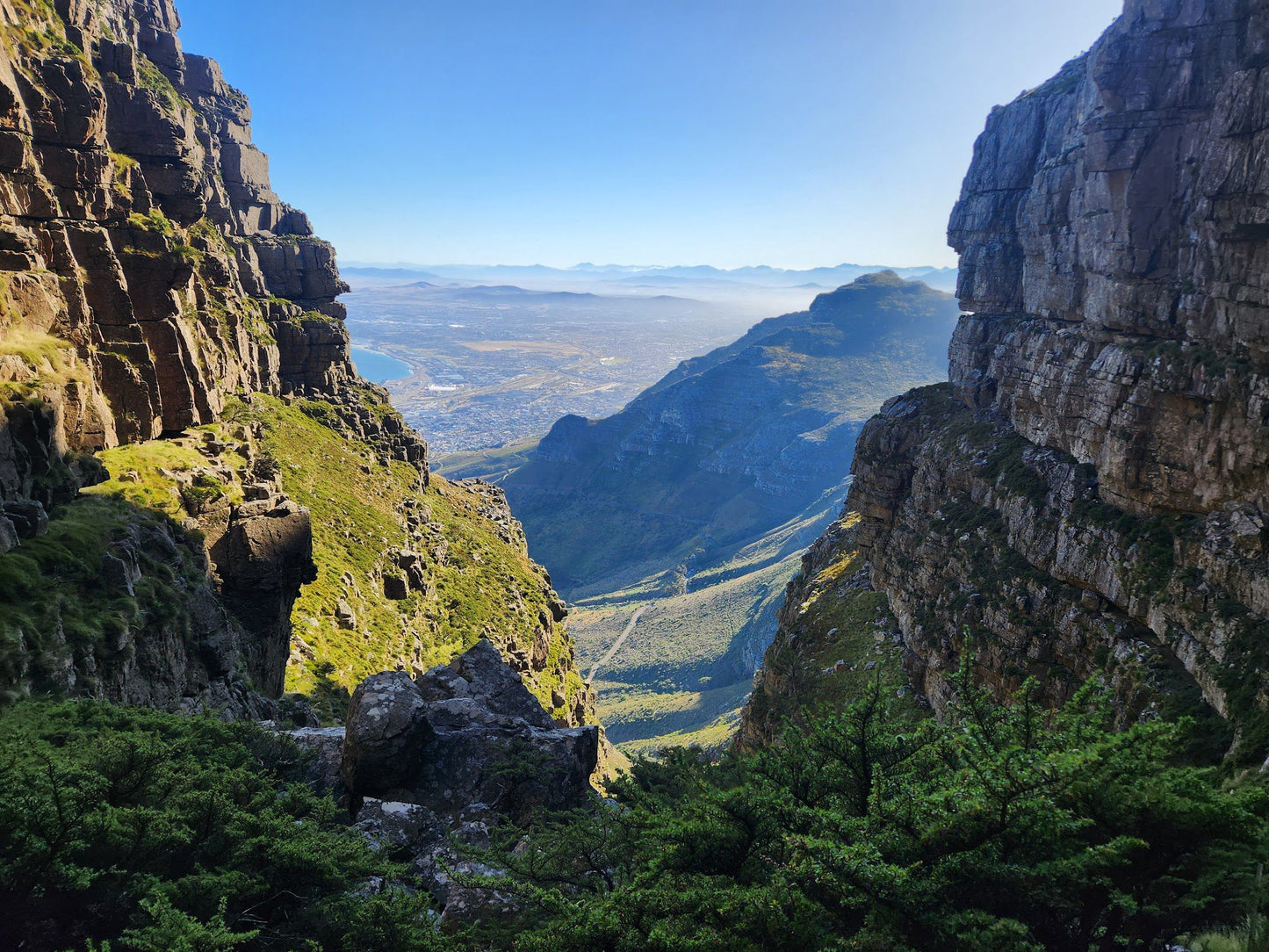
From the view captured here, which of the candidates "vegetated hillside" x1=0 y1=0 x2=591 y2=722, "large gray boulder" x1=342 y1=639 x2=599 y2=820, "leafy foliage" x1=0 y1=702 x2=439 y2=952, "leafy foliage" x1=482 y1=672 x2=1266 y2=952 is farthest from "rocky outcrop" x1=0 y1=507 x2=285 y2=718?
"leafy foliage" x1=482 y1=672 x2=1266 y2=952

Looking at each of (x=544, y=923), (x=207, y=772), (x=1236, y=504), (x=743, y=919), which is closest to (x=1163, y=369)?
(x=1236, y=504)

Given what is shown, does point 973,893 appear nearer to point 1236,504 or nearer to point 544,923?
point 544,923

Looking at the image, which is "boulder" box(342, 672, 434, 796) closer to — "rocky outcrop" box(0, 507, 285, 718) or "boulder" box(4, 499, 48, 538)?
"rocky outcrop" box(0, 507, 285, 718)

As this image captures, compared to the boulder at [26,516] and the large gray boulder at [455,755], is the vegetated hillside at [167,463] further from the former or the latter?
the large gray boulder at [455,755]

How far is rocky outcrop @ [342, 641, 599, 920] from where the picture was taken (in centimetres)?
2044

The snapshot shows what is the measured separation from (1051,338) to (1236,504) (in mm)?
21057

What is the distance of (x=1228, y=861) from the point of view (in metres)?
12.6

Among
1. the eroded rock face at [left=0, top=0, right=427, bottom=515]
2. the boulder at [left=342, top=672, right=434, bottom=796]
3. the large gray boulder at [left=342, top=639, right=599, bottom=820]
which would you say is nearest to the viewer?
the boulder at [left=342, top=672, right=434, bottom=796]

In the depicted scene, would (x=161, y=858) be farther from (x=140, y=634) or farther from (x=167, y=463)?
(x=167, y=463)

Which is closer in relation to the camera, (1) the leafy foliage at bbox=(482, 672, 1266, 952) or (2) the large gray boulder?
(1) the leafy foliage at bbox=(482, 672, 1266, 952)

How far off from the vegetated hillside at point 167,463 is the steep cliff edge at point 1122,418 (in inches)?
1065

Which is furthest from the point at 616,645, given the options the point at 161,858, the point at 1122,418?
the point at 161,858

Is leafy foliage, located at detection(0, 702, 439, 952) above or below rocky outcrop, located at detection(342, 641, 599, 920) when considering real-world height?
above

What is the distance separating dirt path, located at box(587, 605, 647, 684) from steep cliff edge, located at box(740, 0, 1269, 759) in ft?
258
